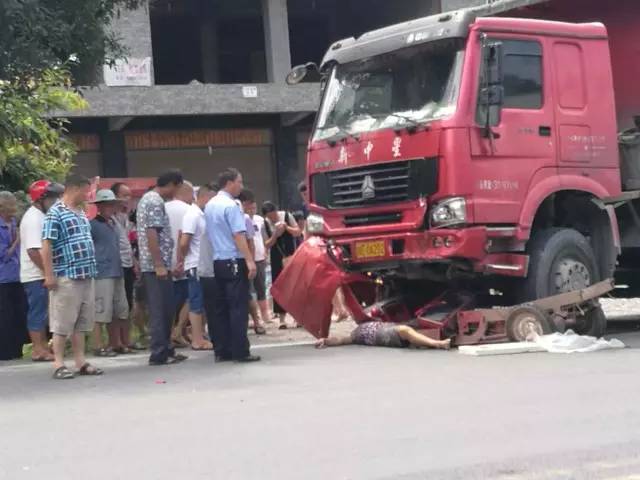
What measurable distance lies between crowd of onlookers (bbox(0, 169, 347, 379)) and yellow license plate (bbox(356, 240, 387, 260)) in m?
1.06

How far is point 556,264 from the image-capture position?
10133 mm

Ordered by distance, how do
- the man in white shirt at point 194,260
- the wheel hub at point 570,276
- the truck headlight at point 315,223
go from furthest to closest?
the truck headlight at point 315,223 → the man in white shirt at point 194,260 → the wheel hub at point 570,276

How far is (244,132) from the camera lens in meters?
25.1

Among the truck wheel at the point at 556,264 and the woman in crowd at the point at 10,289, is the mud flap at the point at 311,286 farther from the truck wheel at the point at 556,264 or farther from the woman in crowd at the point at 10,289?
the woman in crowd at the point at 10,289

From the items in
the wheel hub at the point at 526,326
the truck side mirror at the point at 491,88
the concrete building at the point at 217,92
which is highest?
the concrete building at the point at 217,92

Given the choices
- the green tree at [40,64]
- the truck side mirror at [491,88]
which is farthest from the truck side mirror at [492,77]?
the green tree at [40,64]

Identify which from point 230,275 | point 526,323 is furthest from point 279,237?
point 526,323

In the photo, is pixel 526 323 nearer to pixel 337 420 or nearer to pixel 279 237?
pixel 337 420

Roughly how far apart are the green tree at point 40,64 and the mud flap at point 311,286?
3.01m

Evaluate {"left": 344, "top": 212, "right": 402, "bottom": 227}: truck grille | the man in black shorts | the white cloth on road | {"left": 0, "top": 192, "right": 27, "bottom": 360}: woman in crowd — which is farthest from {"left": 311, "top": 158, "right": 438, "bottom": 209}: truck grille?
{"left": 0, "top": 192, "right": 27, "bottom": 360}: woman in crowd

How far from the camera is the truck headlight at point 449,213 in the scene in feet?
31.5

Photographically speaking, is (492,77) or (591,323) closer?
(492,77)

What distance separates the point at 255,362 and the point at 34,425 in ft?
10.1

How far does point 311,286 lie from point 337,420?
427 cm
